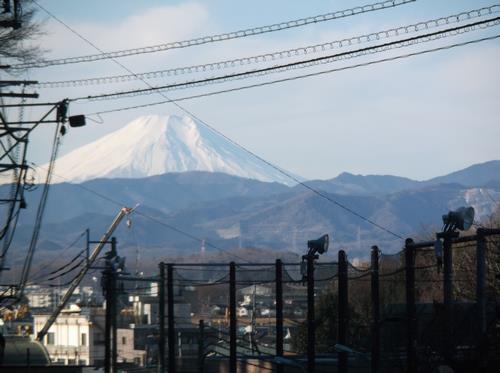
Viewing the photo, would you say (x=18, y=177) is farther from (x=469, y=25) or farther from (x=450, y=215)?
(x=469, y=25)

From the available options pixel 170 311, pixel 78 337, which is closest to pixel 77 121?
pixel 170 311

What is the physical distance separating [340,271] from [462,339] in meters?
4.98

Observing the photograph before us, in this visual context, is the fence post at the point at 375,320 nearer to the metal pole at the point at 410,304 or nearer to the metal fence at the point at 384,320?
the metal fence at the point at 384,320

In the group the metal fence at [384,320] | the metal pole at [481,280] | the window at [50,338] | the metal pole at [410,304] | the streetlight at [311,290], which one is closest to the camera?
the metal pole at [481,280]

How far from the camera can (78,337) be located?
335ft

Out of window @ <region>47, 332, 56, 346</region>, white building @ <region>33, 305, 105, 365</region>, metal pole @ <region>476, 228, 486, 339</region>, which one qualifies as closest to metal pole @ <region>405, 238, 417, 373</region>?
metal pole @ <region>476, 228, 486, 339</region>

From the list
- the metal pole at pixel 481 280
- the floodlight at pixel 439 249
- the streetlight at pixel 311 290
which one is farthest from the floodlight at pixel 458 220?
the streetlight at pixel 311 290

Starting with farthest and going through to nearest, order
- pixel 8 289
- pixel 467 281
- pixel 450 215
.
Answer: pixel 467 281 → pixel 8 289 → pixel 450 215

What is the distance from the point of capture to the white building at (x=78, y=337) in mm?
98625

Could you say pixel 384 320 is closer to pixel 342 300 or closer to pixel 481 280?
pixel 342 300

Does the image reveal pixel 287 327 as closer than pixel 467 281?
No

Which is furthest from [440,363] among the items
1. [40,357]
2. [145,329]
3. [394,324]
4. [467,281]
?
[145,329]

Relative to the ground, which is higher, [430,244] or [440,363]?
[430,244]

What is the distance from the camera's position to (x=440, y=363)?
3806 centimetres
